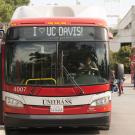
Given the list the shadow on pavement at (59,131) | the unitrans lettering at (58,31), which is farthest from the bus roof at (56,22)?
the shadow on pavement at (59,131)

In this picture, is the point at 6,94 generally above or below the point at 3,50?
below

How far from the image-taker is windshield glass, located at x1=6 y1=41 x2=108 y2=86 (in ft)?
40.2

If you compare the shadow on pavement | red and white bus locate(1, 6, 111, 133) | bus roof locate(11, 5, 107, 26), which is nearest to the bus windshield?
red and white bus locate(1, 6, 111, 133)

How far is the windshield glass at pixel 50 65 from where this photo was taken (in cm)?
1225

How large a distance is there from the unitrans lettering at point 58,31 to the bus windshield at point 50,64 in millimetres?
184

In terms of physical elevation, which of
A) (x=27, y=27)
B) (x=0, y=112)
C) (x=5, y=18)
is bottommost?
(x=0, y=112)

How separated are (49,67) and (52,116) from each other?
1096 millimetres

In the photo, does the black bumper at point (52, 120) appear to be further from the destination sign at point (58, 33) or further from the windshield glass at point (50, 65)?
the destination sign at point (58, 33)

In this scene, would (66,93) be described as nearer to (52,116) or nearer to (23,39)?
(52,116)

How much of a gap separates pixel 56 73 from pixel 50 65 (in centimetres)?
23

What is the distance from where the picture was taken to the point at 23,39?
12312mm

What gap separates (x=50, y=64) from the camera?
1229cm

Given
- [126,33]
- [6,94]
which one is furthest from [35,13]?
[126,33]

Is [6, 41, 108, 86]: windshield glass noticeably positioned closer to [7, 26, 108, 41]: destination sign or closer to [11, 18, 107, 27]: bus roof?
[7, 26, 108, 41]: destination sign
